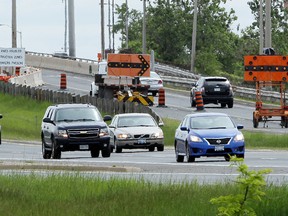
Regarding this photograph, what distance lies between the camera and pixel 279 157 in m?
36.8

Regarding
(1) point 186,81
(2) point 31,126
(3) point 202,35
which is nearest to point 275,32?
(3) point 202,35

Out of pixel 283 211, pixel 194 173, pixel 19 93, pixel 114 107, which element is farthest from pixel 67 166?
pixel 19 93

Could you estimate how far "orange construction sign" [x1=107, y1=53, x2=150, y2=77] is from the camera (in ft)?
244

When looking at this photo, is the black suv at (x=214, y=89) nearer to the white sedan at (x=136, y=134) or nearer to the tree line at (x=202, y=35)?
the white sedan at (x=136, y=134)

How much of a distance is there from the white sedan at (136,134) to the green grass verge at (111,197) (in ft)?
70.0

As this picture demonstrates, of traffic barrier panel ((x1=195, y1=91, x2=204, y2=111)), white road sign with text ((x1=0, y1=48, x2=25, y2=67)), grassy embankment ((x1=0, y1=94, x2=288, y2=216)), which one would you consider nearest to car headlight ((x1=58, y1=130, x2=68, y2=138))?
grassy embankment ((x1=0, y1=94, x2=288, y2=216))

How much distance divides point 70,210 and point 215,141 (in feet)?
55.0

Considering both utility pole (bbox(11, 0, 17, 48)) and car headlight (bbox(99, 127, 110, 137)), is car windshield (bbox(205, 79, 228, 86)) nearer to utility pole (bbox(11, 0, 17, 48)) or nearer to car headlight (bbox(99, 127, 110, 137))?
utility pole (bbox(11, 0, 17, 48))

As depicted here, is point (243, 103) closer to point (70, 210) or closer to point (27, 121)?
point (27, 121)

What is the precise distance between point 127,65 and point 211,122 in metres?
41.7

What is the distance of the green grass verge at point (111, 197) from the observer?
643 inches

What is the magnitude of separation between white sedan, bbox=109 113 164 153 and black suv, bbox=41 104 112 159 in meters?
5.13

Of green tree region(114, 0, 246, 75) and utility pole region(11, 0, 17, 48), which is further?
green tree region(114, 0, 246, 75)

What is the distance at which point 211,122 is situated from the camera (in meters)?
34.2
